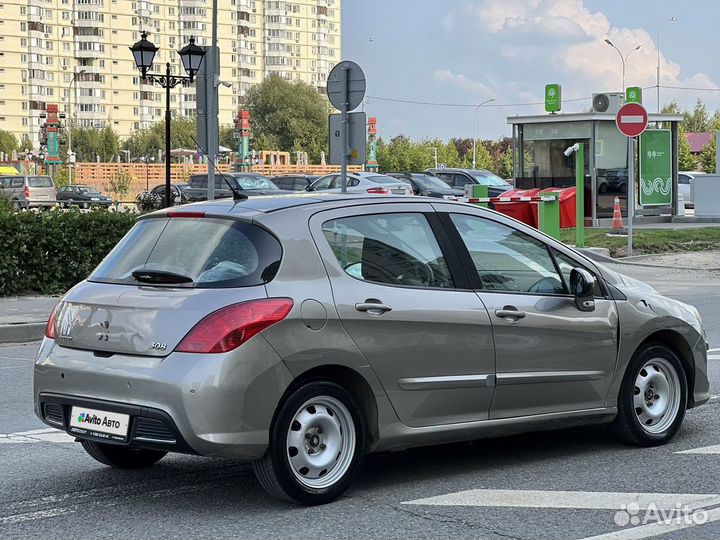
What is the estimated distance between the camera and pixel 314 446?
5.73 metres

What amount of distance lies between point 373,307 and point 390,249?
42 cm

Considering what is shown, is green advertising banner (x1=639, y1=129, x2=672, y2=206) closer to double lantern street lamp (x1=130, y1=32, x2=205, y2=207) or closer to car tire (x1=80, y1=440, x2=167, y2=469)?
double lantern street lamp (x1=130, y1=32, x2=205, y2=207)

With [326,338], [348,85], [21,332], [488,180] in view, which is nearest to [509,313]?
[326,338]

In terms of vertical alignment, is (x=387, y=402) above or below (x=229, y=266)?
below

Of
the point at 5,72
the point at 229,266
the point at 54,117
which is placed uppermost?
the point at 5,72

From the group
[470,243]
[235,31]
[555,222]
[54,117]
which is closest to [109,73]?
[235,31]

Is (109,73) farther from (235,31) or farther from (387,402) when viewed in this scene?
(387,402)

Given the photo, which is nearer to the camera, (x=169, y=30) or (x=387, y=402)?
(x=387, y=402)

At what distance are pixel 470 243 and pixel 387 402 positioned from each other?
1.10 m

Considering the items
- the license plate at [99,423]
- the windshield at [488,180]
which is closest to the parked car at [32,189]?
the windshield at [488,180]

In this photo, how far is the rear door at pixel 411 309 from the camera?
5.88m

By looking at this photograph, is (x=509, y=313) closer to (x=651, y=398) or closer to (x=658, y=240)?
(x=651, y=398)

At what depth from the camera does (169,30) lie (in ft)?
501

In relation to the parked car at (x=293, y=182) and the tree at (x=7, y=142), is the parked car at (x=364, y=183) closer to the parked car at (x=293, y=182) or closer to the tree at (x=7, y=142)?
the parked car at (x=293, y=182)
